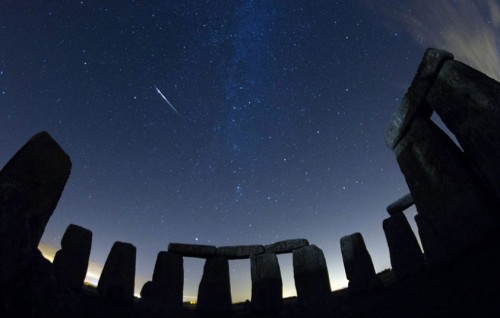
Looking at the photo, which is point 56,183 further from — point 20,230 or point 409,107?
point 409,107

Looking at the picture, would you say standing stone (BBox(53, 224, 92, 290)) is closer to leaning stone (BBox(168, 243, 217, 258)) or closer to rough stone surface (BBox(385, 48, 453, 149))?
leaning stone (BBox(168, 243, 217, 258))

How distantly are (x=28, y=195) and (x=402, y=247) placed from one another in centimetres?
524

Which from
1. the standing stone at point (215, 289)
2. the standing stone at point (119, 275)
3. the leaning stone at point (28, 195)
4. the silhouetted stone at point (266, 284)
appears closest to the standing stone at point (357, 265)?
the silhouetted stone at point (266, 284)

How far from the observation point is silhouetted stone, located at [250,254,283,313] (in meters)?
6.05

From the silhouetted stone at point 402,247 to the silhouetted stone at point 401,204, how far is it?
6.10ft

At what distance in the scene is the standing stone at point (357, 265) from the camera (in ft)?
17.7

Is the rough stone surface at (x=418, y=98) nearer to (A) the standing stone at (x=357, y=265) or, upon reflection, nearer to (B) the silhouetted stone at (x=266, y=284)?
(A) the standing stone at (x=357, y=265)

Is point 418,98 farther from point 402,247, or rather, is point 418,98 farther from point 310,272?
point 310,272

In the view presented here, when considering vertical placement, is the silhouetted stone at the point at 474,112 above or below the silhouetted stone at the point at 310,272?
above

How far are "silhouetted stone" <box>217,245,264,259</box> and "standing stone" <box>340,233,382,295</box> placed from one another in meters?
2.04

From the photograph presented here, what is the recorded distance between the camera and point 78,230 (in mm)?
6137

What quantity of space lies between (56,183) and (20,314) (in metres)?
1.57

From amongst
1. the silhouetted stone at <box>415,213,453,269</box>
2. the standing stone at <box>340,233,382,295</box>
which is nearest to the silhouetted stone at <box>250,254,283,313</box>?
the standing stone at <box>340,233,382,295</box>

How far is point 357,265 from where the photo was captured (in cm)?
566
